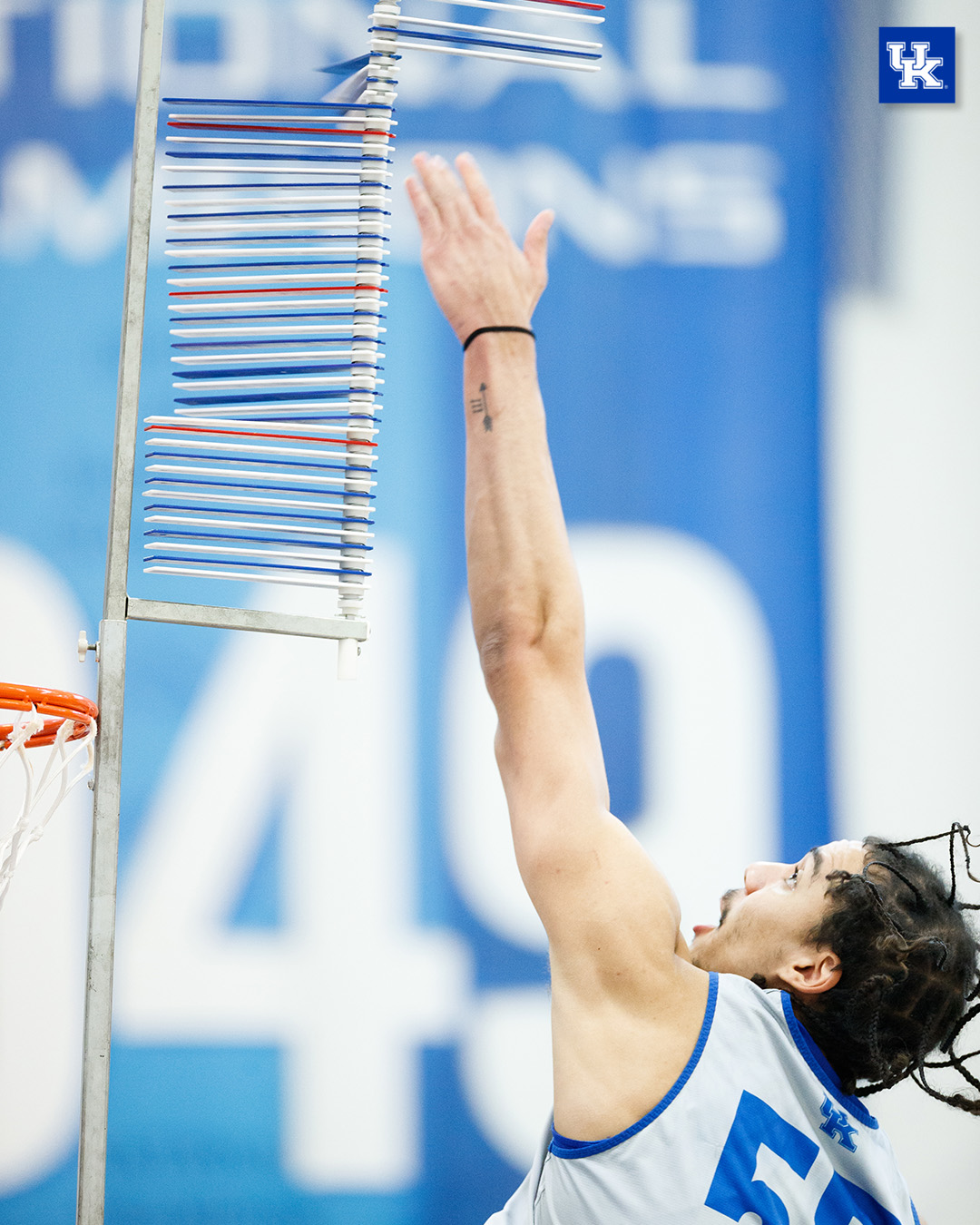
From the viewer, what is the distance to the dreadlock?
4.76 feet

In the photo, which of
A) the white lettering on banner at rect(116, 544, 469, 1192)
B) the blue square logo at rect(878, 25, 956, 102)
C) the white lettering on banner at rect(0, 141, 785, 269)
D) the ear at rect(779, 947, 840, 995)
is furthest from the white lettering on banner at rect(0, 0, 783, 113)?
the ear at rect(779, 947, 840, 995)

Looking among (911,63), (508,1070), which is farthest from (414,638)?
(911,63)

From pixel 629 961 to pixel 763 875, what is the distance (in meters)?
0.38

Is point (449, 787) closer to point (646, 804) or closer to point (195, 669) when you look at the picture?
point (646, 804)

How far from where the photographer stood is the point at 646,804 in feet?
7.92

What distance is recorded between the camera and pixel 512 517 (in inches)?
55.0

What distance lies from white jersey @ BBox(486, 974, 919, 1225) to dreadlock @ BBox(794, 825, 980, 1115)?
46mm

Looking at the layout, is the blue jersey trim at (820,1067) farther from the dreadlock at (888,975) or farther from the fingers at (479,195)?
the fingers at (479,195)

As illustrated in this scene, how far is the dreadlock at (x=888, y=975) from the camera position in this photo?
145 centimetres

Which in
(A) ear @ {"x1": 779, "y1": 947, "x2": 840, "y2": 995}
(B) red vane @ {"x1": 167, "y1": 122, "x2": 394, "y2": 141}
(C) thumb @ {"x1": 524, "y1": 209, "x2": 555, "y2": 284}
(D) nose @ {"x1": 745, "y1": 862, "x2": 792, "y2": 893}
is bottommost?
(A) ear @ {"x1": 779, "y1": 947, "x2": 840, "y2": 995}

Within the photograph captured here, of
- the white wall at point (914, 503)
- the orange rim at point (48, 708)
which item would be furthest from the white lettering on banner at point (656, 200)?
the orange rim at point (48, 708)

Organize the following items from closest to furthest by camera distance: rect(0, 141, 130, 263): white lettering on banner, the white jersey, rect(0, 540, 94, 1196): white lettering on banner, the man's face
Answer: the white jersey < the man's face < rect(0, 540, 94, 1196): white lettering on banner < rect(0, 141, 130, 263): white lettering on banner

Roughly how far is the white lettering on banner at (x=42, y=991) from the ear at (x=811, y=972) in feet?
4.62

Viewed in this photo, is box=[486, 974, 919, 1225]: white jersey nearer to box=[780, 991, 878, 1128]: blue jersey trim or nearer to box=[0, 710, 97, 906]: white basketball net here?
box=[780, 991, 878, 1128]: blue jersey trim
